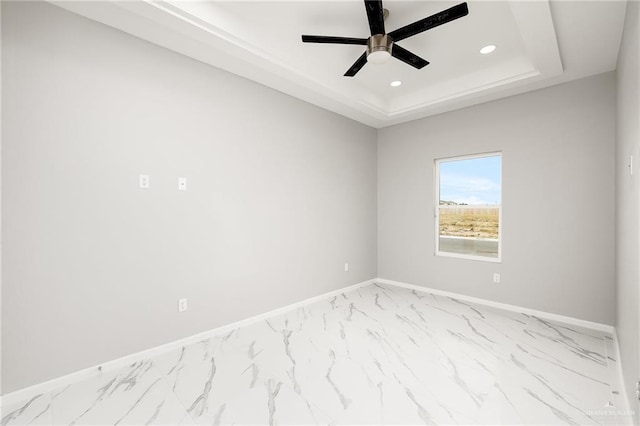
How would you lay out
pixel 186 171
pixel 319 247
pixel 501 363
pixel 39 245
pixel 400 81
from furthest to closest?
pixel 319 247
pixel 400 81
pixel 186 171
pixel 501 363
pixel 39 245

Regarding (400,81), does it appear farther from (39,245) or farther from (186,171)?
(39,245)

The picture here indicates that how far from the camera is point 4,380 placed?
73.9 inches

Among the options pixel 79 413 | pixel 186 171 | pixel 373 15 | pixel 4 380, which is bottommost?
pixel 79 413

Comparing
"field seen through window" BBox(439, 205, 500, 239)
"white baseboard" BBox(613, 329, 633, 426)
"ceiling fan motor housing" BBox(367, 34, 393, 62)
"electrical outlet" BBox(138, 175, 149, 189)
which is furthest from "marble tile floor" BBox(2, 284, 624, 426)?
"ceiling fan motor housing" BBox(367, 34, 393, 62)

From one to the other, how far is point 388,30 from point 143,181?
2578 millimetres

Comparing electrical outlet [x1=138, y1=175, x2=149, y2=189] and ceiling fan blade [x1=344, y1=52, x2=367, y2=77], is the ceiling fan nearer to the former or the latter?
ceiling fan blade [x1=344, y1=52, x2=367, y2=77]

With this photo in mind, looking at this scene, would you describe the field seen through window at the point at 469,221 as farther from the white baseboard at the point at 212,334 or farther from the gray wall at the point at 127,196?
the gray wall at the point at 127,196

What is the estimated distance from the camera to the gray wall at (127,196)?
1.96 metres

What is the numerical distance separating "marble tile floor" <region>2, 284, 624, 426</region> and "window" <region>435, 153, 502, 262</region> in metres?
1.14

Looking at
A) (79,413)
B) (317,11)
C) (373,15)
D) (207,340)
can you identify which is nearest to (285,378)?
(207,340)

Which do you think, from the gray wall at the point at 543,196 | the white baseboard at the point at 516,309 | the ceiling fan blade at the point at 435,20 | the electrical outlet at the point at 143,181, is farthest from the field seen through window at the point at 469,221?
the electrical outlet at the point at 143,181

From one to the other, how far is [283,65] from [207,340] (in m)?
2.82

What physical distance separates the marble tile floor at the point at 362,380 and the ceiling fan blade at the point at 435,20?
2606 millimetres

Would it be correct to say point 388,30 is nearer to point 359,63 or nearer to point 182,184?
point 359,63
